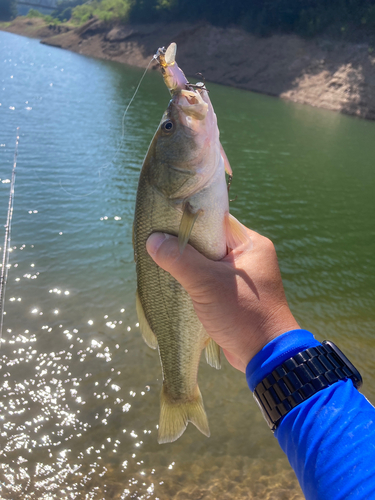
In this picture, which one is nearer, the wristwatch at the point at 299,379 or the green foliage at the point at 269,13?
the wristwatch at the point at 299,379

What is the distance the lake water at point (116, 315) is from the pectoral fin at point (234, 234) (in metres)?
4.10

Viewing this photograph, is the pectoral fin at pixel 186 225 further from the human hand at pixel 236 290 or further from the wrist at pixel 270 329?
the wrist at pixel 270 329

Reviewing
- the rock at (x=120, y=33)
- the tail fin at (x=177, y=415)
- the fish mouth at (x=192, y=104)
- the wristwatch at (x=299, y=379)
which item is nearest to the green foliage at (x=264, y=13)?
the rock at (x=120, y=33)

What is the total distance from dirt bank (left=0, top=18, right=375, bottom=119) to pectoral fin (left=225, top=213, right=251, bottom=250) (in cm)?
4633

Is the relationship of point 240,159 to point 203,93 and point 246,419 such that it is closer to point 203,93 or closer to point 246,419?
point 246,419

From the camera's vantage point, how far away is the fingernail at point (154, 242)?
2.72 metres

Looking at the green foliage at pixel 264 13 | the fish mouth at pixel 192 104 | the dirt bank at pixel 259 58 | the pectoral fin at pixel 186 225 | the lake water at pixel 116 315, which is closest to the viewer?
the pectoral fin at pixel 186 225

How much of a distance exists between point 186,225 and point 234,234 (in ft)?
1.45

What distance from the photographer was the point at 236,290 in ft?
8.20

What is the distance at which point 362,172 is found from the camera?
20828 mm

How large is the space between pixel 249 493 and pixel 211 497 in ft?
1.88

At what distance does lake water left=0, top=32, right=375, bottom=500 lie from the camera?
5.31m

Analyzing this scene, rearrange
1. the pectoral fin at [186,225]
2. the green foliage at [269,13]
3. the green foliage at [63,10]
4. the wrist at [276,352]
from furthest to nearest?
the green foliage at [63,10] → the green foliage at [269,13] → the pectoral fin at [186,225] → the wrist at [276,352]

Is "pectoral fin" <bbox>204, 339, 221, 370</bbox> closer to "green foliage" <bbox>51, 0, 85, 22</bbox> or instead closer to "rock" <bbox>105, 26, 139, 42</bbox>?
"rock" <bbox>105, 26, 139, 42</bbox>
